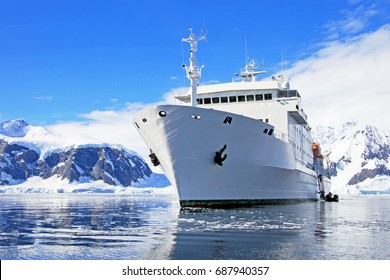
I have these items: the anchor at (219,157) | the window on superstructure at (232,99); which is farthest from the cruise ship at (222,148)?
the window on superstructure at (232,99)

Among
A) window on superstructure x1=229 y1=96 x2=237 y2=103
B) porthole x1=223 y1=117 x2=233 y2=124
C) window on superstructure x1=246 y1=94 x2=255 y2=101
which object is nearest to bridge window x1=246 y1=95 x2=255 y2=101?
window on superstructure x1=246 y1=94 x2=255 y2=101

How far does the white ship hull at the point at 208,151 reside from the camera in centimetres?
2352

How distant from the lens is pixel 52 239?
13.3 metres

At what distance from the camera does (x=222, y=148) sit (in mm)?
24219

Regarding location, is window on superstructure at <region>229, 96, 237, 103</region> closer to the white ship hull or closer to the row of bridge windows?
the row of bridge windows

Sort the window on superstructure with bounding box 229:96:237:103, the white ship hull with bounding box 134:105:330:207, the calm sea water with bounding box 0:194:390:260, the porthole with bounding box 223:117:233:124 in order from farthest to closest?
the window on superstructure with bounding box 229:96:237:103, the porthole with bounding box 223:117:233:124, the white ship hull with bounding box 134:105:330:207, the calm sea water with bounding box 0:194:390:260

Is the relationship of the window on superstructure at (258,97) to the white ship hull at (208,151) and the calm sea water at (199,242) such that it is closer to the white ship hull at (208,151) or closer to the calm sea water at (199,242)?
the white ship hull at (208,151)

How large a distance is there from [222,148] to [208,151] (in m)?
0.77

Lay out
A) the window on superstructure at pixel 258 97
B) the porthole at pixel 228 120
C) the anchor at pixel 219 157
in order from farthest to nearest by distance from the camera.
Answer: the window on superstructure at pixel 258 97
the porthole at pixel 228 120
the anchor at pixel 219 157

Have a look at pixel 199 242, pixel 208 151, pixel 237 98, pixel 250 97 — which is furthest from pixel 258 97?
pixel 199 242

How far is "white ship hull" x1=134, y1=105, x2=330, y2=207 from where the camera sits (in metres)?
23.5
